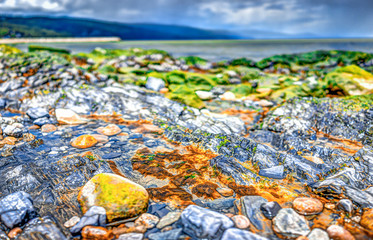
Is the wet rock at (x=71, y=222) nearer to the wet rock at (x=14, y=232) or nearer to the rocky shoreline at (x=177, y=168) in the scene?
the rocky shoreline at (x=177, y=168)

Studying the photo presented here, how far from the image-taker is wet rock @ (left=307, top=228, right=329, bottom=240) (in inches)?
78.2

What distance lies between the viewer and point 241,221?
222 cm

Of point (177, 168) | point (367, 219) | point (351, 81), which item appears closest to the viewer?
point (367, 219)

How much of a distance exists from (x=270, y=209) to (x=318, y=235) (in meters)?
0.47

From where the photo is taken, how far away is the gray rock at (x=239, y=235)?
195 centimetres

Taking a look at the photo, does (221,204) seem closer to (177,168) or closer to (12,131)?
(177,168)

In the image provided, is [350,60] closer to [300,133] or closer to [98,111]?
[300,133]

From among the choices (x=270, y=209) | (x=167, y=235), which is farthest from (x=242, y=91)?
(x=167, y=235)

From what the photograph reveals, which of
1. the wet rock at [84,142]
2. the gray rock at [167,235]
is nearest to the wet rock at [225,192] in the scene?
the gray rock at [167,235]

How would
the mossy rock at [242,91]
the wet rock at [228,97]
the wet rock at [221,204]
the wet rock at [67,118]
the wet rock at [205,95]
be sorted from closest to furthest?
the wet rock at [221,204] → the wet rock at [67,118] → the wet rock at [228,97] → the wet rock at [205,95] → the mossy rock at [242,91]

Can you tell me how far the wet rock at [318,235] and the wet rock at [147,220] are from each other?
1441 millimetres

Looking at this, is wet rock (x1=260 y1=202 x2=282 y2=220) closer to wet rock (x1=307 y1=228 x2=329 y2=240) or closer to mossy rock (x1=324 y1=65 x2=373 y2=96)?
wet rock (x1=307 y1=228 x2=329 y2=240)

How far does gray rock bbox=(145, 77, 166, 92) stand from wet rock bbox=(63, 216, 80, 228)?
24.9ft

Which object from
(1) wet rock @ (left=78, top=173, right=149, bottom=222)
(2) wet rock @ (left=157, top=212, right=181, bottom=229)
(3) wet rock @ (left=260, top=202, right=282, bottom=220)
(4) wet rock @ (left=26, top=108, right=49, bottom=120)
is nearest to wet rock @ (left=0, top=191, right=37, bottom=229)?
(1) wet rock @ (left=78, top=173, right=149, bottom=222)
